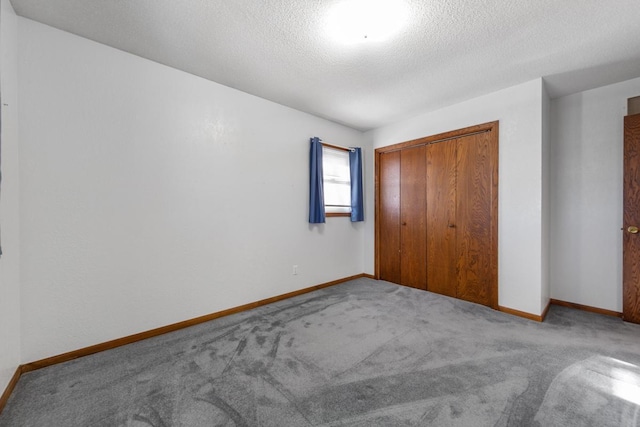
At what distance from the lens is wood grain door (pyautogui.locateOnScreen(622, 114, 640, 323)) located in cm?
256

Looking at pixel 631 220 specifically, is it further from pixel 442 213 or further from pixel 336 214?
pixel 336 214

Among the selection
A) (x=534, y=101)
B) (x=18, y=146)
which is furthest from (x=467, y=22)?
(x=18, y=146)

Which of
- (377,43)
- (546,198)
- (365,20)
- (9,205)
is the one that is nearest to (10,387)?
(9,205)

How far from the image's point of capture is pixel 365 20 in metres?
1.86

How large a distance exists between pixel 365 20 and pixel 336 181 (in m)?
2.41

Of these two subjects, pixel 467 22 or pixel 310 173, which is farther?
pixel 310 173

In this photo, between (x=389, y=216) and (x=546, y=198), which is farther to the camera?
(x=389, y=216)

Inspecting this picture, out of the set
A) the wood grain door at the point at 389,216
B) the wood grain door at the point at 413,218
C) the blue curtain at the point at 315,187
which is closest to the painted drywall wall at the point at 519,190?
the wood grain door at the point at 413,218

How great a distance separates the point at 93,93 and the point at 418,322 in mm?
3604

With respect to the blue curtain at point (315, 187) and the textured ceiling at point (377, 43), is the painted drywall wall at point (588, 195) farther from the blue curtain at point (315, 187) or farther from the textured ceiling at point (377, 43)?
the blue curtain at point (315, 187)

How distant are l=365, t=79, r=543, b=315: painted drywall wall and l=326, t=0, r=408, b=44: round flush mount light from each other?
183cm

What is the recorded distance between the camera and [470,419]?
1392 millimetres

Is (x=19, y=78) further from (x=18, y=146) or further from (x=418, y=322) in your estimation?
(x=418, y=322)

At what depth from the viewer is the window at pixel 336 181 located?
397 centimetres
